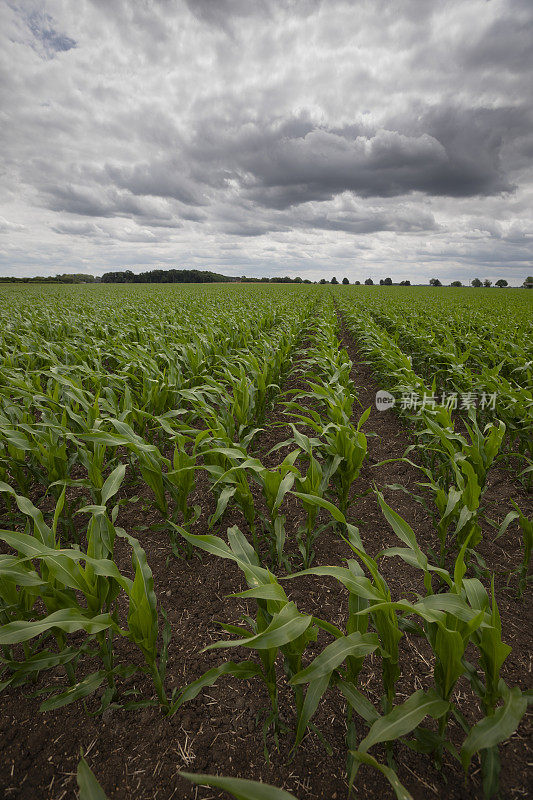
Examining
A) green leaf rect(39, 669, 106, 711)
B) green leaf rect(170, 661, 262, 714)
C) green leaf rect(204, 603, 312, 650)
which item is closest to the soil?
green leaf rect(39, 669, 106, 711)

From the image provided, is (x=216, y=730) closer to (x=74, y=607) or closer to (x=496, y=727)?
(x=74, y=607)

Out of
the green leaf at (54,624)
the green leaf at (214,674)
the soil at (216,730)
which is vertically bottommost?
the soil at (216,730)

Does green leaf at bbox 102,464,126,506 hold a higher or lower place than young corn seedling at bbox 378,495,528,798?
higher

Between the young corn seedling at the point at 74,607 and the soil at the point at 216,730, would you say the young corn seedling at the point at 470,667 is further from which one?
the young corn seedling at the point at 74,607

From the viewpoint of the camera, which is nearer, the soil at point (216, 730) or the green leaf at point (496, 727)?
the green leaf at point (496, 727)

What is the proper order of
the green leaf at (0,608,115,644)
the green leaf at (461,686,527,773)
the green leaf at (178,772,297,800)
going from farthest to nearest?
the green leaf at (0,608,115,644), the green leaf at (461,686,527,773), the green leaf at (178,772,297,800)

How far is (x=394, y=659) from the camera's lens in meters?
1.36

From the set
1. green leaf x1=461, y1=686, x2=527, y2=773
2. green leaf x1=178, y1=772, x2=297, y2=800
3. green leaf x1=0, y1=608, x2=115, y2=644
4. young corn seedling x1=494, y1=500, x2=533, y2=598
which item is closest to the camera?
green leaf x1=178, y1=772, x2=297, y2=800

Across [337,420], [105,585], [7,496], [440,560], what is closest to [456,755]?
[440,560]

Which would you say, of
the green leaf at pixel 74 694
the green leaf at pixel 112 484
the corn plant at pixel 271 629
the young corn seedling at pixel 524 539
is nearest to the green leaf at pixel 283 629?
the corn plant at pixel 271 629

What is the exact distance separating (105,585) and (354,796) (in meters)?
1.28

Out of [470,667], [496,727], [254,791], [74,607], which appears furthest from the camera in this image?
[74,607]

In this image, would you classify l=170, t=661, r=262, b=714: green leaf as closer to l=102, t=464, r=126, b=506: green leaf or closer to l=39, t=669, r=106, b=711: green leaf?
l=39, t=669, r=106, b=711: green leaf

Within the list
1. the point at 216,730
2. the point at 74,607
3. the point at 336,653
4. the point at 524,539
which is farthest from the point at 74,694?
the point at 524,539
